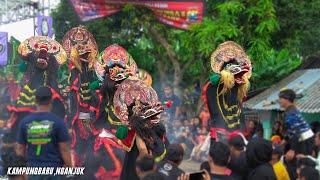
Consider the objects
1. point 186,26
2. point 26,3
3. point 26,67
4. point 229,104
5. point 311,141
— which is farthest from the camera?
point 26,3

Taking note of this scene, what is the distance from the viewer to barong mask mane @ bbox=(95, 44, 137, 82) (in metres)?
7.82

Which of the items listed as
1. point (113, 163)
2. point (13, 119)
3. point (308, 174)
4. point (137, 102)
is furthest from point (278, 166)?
point (13, 119)

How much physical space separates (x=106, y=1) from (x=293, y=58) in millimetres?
5862

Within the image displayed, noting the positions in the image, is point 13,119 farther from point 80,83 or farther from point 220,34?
point 220,34

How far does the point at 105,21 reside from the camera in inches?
734

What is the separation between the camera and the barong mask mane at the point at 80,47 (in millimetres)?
9305

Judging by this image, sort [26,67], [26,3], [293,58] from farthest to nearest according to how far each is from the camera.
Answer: [26,3]
[293,58]
[26,67]

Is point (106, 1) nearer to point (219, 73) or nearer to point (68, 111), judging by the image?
point (68, 111)

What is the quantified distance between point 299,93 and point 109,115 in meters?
6.33

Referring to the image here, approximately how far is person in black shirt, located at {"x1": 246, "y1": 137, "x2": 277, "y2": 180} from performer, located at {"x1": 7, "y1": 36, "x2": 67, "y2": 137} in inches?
171

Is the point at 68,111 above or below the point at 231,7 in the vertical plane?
below

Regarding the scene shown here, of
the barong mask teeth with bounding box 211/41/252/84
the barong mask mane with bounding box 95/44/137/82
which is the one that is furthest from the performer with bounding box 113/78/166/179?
the barong mask teeth with bounding box 211/41/252/84

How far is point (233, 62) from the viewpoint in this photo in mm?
8617

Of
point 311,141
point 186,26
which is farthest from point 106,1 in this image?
point 311,141
